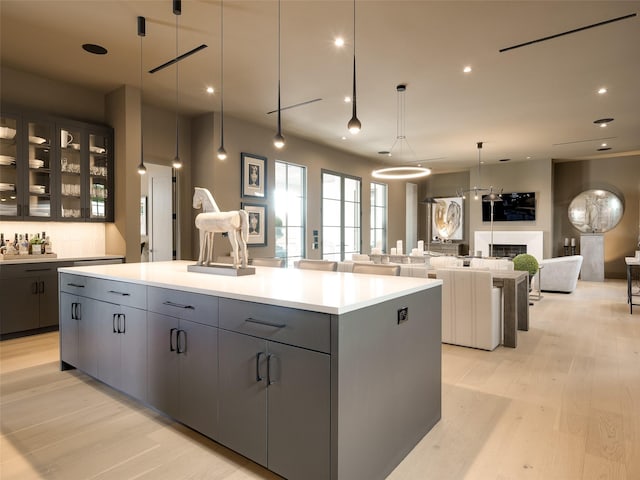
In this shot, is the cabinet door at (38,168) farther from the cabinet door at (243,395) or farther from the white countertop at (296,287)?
the cabinet door at (243,395)

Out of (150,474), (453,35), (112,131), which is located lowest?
(150,474)

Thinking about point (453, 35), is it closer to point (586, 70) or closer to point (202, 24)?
point (586, 70)

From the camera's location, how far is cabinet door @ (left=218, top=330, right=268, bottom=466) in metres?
1.83

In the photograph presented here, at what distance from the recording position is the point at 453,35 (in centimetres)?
356

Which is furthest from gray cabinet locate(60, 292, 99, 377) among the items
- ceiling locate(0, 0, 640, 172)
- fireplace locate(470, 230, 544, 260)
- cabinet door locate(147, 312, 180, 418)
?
fireplace locate(470, 230, 544, 260)

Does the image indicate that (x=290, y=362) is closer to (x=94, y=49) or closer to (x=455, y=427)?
(x=455, y=427)

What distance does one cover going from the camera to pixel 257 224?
257 inches

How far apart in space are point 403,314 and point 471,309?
2.26 meters

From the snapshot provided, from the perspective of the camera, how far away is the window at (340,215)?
26.9ft

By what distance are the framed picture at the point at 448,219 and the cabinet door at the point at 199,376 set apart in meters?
10.6

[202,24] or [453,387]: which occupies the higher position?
[202,24]

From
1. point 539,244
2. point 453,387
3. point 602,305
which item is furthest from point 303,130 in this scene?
point 539,244

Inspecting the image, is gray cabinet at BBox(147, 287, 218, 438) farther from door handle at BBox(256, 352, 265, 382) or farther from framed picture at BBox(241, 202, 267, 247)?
framed picture at BBox(241, 202, 267, 247)

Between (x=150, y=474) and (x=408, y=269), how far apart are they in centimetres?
329
